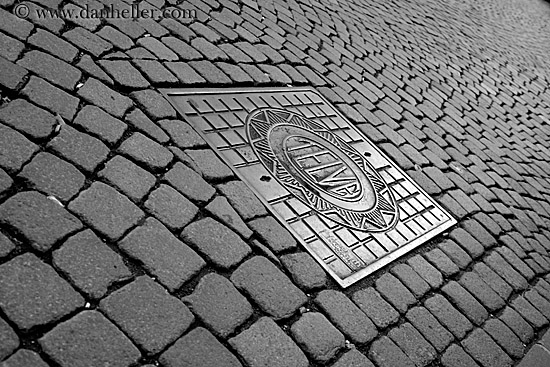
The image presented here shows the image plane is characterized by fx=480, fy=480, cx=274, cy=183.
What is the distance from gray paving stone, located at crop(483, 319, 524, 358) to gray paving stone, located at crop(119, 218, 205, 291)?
1.80 metres

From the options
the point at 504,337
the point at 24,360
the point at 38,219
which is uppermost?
the point at 504,337

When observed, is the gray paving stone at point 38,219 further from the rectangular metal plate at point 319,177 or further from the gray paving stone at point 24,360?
the rectangular metal plate at point 319,177

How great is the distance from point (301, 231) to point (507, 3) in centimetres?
1186

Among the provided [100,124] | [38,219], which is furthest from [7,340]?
[100,124]

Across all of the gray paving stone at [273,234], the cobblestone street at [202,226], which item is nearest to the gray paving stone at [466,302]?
the cobblestone street at [202,226]

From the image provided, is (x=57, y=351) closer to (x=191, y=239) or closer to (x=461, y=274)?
(x=191, y=239)

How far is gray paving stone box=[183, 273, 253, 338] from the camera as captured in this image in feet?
6.84

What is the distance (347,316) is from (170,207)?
107 centimetres

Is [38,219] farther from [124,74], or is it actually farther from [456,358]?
[456,358]

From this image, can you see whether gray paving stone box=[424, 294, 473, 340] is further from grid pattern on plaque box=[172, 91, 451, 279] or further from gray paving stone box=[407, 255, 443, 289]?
grid pattern on plaque box=[172, 91, 451, 279]

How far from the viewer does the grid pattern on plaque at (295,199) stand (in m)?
2.82

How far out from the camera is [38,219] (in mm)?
2062

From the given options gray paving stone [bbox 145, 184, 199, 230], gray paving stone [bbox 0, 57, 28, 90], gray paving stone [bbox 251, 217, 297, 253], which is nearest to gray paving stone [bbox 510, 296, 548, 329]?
gray paving stone [bbox 251, 217, 297, 253]

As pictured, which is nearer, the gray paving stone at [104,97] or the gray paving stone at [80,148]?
the gray paving stone at [80,148]
